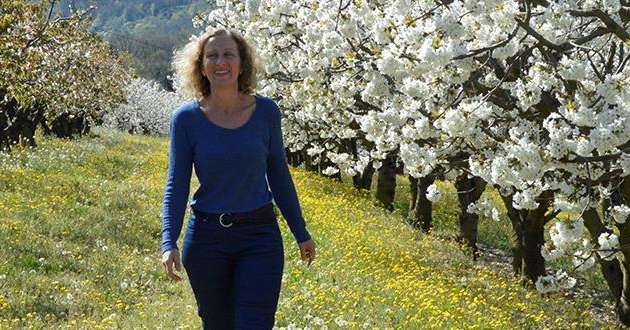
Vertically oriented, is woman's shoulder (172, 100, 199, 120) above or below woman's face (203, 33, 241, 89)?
below

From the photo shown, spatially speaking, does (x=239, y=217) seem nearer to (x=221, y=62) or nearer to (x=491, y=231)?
(x=221, y=62)

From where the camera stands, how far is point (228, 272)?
13.9ft

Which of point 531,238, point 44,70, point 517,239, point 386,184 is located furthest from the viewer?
point 386,184

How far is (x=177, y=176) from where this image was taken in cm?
432

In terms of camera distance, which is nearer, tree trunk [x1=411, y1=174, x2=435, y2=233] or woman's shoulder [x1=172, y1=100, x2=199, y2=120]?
woman's shoulder [x1=172, y1=100, x2=199, y2=120]

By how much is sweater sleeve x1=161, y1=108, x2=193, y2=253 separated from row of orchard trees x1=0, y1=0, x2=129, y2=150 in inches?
325

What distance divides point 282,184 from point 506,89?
435 cm

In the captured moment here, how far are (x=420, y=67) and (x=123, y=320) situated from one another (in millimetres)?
3699

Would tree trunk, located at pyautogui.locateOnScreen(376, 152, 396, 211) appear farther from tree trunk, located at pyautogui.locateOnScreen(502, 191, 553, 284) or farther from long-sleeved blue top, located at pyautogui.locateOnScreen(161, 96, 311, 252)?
long-sleeved blue top, located at pyautogui.locateOnScreen(161, 96, 311, 252)

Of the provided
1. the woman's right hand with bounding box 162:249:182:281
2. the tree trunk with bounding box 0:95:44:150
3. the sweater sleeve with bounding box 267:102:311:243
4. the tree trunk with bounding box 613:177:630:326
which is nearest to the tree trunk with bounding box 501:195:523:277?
the tree trunk with bounding box 613:177:630:326

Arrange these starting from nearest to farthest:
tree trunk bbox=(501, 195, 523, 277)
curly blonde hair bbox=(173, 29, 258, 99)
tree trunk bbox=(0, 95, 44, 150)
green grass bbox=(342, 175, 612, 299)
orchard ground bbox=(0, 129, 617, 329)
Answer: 1. curly blonde hair bbox=(173, 29, 258, 99)
2. orchard ground bbox=(0, 129, 617, 329)
3. tree trunk bbox=(501, 195, 523, 277)
4. green grass bbox=(342, 175, 612, 299)
5. tree trunk bbox=(0, 95, 44, 150)

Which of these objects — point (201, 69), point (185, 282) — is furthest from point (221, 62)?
point (185, 282)

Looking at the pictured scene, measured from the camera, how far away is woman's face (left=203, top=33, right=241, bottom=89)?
442cm

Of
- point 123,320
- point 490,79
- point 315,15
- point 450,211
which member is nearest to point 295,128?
point 450,211
